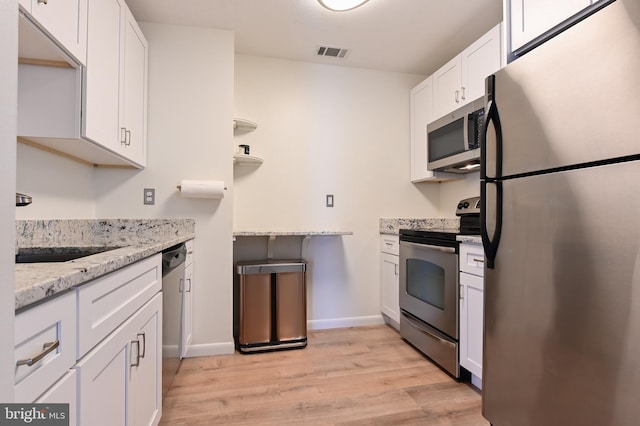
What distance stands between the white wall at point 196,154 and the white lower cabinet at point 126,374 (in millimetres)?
953

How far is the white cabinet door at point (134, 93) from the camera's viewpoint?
71.4 inches

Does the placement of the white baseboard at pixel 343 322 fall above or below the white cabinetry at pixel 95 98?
below

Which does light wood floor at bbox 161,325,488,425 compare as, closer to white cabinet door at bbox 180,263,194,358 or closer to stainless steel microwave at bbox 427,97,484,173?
white cabinet door at bbox 180,263,194,358

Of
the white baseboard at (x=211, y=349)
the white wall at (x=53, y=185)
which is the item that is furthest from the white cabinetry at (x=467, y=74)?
the white wall at (x=53, y=185)

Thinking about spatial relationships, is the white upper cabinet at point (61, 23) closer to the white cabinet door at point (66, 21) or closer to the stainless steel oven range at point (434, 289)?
the white cabinet door at point (66, 21)

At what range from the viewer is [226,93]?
2.32 m

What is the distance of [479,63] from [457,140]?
52 centimetres

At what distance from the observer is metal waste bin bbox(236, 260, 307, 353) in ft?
7.70

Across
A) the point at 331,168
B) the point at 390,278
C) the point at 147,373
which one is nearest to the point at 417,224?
the point at 390,278

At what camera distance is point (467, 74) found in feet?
7.36

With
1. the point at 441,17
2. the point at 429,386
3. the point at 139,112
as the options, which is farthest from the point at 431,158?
the point at 139,112

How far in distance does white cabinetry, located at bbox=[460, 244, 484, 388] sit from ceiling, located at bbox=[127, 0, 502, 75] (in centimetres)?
161

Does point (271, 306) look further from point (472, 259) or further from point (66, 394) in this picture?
point (66, 394)

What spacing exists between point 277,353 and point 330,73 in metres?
2.47
